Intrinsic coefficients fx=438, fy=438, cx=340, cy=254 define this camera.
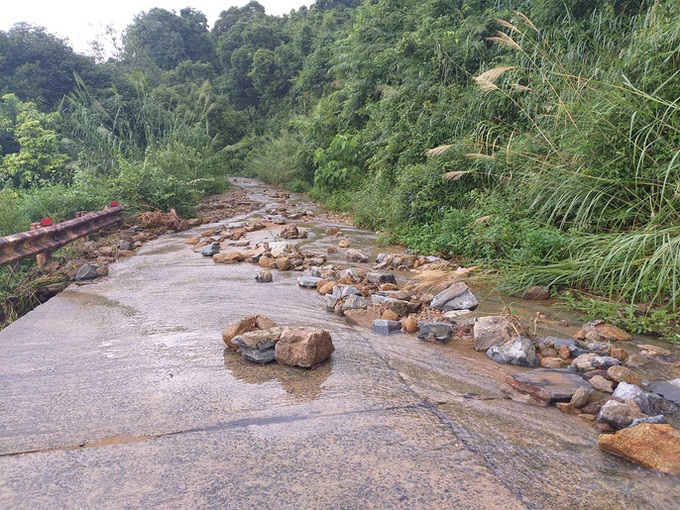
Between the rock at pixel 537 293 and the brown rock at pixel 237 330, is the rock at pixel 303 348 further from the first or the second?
the rock at pixel 537 293

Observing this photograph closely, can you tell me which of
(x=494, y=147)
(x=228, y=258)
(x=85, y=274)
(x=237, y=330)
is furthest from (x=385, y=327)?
(x=494, y=147)

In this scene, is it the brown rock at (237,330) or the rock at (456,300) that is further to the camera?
the rock at (456,300)

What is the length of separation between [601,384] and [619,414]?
367 millimetres

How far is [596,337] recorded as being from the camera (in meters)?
2.72

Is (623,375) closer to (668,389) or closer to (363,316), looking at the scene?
(668,389)

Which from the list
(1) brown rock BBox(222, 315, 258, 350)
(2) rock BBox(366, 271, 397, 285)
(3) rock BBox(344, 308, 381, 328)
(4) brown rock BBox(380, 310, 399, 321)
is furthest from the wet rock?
(2) rock BBox(366, 271, 397, 285)

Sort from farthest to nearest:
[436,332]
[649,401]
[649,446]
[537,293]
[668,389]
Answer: [537,293] → [436,332] → [668,389] → [649,401] → [649,446]

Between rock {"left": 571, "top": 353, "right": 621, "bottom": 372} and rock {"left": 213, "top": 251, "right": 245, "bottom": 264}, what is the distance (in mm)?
3840

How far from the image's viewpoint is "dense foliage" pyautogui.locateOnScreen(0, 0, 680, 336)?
146 inches

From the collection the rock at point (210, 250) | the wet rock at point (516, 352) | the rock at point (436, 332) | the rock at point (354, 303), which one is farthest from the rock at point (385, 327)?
the rock at point (210, 250)

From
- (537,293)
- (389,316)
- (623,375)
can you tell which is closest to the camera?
(623,375)

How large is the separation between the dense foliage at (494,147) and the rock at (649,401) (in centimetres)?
112

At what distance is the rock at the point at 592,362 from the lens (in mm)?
2295

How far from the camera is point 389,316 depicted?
3129 millimetres
